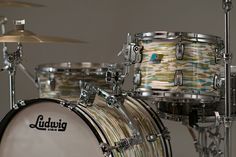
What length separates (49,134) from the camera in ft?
5.86

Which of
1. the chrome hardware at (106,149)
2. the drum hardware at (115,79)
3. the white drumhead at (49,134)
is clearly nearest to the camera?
the chrome hardware at (106,149)

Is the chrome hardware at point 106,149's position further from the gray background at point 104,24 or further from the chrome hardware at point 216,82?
the gray background at point 104,24

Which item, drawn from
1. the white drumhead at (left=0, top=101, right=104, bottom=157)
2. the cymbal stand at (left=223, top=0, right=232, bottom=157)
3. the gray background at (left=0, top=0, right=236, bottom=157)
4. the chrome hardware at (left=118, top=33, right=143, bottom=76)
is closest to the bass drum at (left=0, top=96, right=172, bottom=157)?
the white drumhead at (left=0, top=101, right=104, bottom=157)

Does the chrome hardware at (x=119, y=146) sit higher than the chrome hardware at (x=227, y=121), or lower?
lower

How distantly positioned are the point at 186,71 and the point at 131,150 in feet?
1.34

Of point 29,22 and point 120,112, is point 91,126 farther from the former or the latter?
point 29,22

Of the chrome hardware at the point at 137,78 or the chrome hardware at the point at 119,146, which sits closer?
the chrome hardware at the point at 119,146

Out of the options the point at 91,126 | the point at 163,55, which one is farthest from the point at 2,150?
the point at 163,55

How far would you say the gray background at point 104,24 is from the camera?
2.95 m

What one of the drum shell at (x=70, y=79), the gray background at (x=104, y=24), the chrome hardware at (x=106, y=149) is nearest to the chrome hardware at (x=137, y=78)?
the drum shell at (x=70, y=79)

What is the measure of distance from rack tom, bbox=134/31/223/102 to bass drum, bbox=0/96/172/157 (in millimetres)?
213

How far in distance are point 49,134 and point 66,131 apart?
0.08 m

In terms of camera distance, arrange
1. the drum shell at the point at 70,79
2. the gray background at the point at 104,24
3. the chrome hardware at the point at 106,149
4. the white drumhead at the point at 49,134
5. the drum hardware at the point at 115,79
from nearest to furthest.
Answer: the chrome hardware at the point at 106,149
the white drumhead at the point at 49,134
the drum hardware at the point at 115,79
the drum shell at the point at 70,79
the gray background at the point at 104,24

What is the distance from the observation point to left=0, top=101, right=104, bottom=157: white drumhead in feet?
5.64
